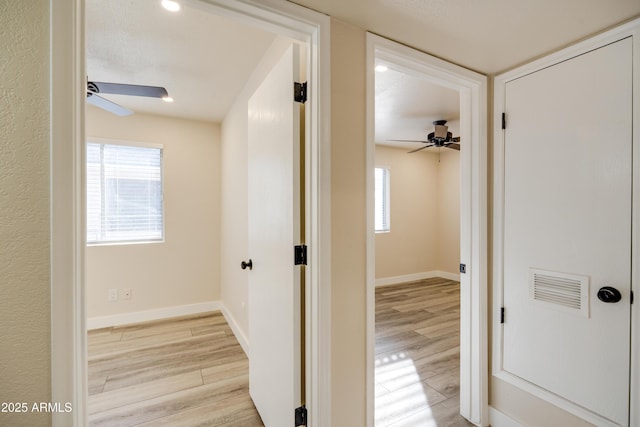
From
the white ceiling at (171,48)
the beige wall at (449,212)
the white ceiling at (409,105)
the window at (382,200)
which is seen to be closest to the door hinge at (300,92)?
the white ceiling at (171,48)

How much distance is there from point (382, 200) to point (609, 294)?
389 cm

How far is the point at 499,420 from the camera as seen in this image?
1737 mm

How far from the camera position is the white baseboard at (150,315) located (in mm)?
3125

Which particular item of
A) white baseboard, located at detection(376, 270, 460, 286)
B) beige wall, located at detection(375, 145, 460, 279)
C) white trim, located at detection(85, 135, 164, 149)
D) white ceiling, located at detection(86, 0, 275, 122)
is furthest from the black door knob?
white trim, located at detection(85, 135, 164, 149)

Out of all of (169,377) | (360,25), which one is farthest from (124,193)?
(360,25)

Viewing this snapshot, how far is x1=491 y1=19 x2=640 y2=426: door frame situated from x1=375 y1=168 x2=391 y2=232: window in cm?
329

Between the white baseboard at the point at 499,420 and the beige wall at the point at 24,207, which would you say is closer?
the beige wall at the point at 24,207

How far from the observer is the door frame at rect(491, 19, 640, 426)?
4.12 ft

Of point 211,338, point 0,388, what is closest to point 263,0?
point 0,388

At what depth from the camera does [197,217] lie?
3.61 m

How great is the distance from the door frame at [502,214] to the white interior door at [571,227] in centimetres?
2

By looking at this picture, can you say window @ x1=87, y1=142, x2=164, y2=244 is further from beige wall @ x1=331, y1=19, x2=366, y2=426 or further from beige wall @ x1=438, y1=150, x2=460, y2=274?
beige wall @ x1=438, y1=150, x2=460, y2=274

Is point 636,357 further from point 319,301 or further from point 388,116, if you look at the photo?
point 388,116

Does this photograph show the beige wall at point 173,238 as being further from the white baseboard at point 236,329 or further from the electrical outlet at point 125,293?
the white baseboard at point 236,329
